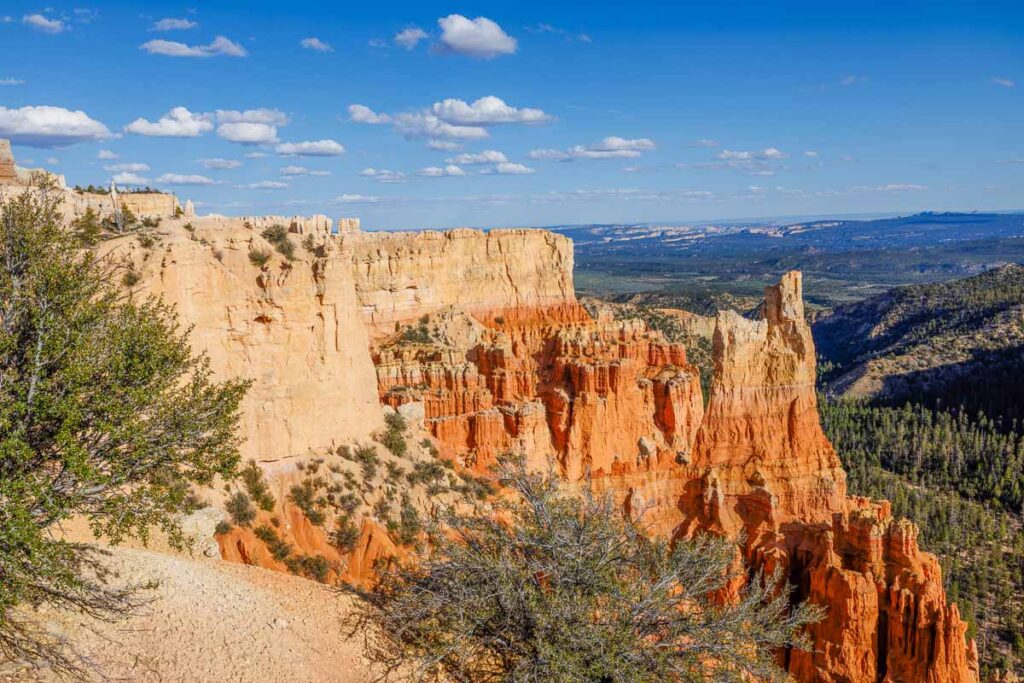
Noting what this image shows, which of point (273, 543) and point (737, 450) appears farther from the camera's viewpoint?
point (737, 450)

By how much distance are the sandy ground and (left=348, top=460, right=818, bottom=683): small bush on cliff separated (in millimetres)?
846

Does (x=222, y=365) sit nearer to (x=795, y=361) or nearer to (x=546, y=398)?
(x=546, y=398)

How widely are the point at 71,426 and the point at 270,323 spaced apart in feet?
45.2

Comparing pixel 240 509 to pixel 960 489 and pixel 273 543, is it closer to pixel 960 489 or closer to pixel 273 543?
pixel 273 543

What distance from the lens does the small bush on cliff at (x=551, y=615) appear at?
11445mm

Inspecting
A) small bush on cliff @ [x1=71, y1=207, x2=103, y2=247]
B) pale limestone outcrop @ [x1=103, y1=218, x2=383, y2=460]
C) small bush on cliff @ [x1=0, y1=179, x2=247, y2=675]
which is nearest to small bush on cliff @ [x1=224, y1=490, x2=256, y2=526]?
pale limestone outcrop @ [x1=103, y1=218, x2=383, y2=460]

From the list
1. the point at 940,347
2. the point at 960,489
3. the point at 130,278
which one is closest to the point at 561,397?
the point at 130,278

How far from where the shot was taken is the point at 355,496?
2525cm

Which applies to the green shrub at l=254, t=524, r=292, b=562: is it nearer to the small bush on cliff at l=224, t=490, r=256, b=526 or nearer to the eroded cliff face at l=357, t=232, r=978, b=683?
the small bush on cliff at l=224, t=490, r=256, b=526

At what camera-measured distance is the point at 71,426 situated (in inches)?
441

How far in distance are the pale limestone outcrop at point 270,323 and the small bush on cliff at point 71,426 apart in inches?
330

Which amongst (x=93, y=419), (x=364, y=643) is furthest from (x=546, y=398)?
(x=93, y=419)

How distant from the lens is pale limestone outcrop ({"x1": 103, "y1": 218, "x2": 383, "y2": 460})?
73.2ft

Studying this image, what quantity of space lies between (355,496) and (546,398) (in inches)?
655
